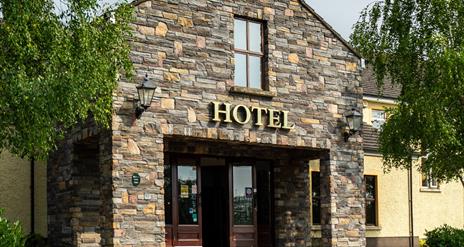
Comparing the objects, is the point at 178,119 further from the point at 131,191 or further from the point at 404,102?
the point at 404,102

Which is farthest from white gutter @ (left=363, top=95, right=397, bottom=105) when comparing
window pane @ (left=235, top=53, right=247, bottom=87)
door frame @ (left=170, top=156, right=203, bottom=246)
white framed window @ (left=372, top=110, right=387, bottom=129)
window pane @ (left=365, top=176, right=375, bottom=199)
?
window pane @ (left=235, top=53, right=247, bottom=87)

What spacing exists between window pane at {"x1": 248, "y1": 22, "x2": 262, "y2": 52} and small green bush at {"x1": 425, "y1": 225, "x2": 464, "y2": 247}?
7.35m

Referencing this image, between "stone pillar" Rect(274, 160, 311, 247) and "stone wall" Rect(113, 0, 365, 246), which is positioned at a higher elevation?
"stone wall" Rect(113, 0, 365, 246)

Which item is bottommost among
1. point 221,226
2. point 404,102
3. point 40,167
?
point 221,226

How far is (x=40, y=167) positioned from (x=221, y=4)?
20.8 ft

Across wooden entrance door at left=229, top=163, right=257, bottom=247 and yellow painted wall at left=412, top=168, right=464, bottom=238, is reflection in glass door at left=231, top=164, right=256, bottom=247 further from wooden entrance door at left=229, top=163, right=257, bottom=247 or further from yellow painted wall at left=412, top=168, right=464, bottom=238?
yellow painted wall at left=412, top=168, right=464, bottom=238

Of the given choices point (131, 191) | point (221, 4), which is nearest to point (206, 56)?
point (221, 4)

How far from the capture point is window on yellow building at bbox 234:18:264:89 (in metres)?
17.4

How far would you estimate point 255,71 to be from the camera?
17.7 metres

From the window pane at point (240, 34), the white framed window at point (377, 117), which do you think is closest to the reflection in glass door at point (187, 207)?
the window pane at point (240, 34)

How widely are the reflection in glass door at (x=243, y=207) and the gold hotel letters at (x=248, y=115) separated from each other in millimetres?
2352

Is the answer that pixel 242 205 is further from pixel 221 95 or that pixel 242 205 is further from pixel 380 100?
pixel 380 100

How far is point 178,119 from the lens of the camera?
1612 centimetres

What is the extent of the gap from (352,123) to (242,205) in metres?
3.40
